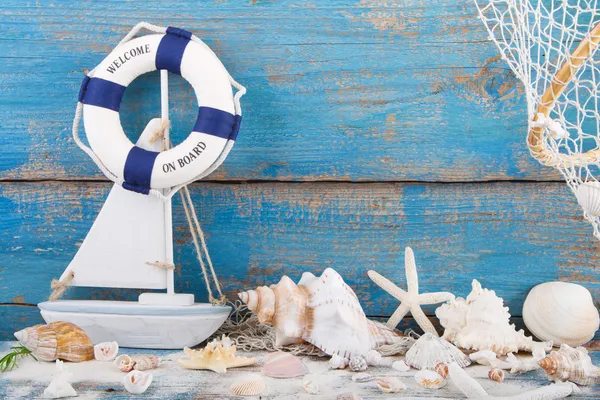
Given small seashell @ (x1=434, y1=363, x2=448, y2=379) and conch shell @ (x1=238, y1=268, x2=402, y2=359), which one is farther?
conch shell @ (x1=238, y1=268, x2=402, y2=359)

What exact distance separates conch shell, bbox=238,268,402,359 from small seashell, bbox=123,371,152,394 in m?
0.26

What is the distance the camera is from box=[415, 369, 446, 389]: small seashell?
1.11m

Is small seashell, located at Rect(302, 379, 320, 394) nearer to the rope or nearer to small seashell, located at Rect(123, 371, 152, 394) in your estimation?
small seashell, located at Rect(123, 371, 152, 394)

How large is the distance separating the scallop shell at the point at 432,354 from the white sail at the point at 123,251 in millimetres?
540

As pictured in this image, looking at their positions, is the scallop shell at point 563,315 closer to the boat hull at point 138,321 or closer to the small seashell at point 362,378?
the small seashell at point 362,378

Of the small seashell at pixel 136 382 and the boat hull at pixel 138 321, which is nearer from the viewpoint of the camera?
the small seashell at pixel 136 382

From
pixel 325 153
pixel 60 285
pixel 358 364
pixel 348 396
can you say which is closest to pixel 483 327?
pixel 358 364

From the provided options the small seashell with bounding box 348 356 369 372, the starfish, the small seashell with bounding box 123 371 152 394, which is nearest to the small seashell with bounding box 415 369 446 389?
the small seashell with bounding box 348 356 369 372

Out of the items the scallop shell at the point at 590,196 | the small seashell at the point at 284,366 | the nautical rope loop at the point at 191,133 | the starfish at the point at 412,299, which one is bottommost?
the small seashell at the point at 284,366

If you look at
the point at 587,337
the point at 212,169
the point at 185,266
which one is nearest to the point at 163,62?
the point at 212,169

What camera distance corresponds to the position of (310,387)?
1072mm

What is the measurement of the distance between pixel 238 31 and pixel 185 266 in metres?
0.55

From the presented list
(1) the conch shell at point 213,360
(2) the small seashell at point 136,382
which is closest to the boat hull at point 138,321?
(1) the conch shell at point 213,360

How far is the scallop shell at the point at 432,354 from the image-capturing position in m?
1.21
